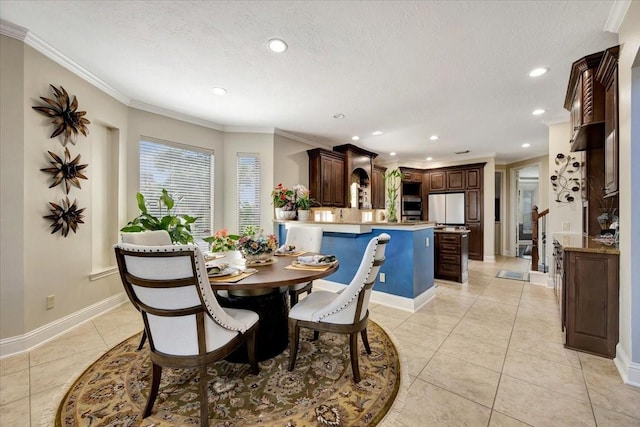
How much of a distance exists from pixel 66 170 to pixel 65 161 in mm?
96

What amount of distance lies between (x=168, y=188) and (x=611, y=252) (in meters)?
5.03

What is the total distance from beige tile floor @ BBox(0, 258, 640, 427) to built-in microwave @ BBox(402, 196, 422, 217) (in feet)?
14.4

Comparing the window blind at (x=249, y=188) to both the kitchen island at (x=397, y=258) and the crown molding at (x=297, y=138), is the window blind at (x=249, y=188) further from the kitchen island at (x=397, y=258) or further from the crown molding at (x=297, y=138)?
the kitchen island at (x=397, y=258)

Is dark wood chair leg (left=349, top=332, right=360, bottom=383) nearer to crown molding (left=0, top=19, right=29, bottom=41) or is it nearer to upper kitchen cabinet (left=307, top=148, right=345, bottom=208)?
upper kitchen cabinet (left=307, top=148, right=345, bottom=208)

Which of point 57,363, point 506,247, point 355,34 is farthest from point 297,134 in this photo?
point 506,247

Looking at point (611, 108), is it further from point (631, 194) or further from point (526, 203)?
point (526, 203)

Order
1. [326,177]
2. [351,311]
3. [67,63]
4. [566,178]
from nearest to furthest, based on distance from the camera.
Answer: [351,311], [67,63], [566,178], [326,177]

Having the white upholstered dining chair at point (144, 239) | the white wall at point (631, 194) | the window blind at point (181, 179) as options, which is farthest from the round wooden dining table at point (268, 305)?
the window blind at point (181, 179)

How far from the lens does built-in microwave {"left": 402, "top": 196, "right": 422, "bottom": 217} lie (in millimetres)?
7466

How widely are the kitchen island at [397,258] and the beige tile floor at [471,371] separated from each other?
0.26 meters

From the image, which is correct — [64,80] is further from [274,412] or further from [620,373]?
[620,373]

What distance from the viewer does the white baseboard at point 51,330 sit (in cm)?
225

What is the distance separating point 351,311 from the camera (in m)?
1.86

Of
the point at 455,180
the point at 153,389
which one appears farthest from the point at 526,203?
the point at 153,389
